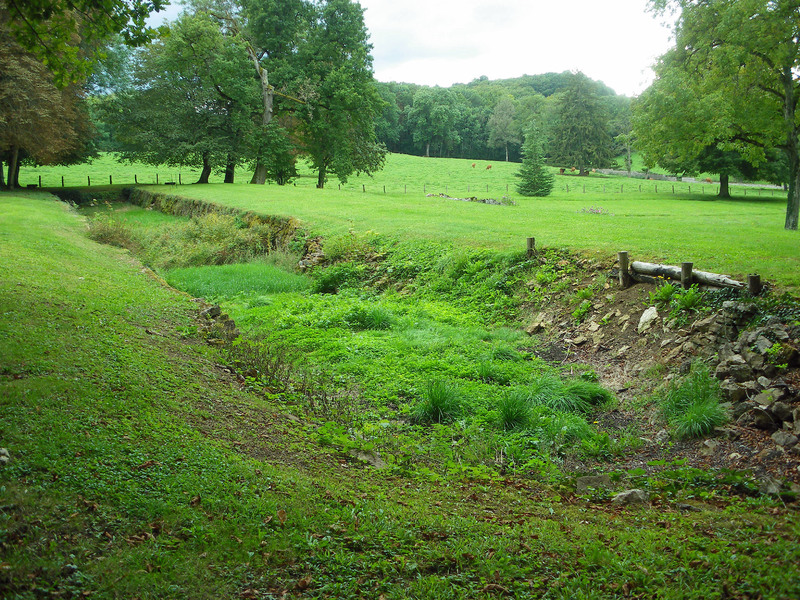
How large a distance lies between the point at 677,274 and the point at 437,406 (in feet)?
16.8

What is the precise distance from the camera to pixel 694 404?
7.05 metres

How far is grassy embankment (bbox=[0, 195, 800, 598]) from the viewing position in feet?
11.1

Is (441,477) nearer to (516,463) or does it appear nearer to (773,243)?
(516,463)

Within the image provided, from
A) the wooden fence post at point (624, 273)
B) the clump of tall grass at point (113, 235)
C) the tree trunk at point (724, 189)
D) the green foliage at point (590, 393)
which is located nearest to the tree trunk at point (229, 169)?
the clump of tall grass at point (113, 235)

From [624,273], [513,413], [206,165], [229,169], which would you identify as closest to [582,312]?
[624,273]

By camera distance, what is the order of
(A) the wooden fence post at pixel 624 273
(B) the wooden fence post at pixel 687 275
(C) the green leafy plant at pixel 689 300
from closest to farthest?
(C) the green leafy plant at pixel 689 300
(B) the wooden fence post at pixel 687 275
(A) the wooden fence post at pixel 624 273

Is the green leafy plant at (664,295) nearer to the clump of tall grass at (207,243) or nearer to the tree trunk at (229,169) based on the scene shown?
the clump of tall grass at (207,243)

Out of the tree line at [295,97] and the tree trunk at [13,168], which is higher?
the tree line at [295,97]

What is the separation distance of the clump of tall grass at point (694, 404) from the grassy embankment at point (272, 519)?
1189mm

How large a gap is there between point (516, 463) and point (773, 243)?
1075cm

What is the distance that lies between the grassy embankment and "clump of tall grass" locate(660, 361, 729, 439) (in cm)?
119

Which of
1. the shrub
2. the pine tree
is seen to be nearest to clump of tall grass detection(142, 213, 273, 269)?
the shrub

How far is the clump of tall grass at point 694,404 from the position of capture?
6676 mm

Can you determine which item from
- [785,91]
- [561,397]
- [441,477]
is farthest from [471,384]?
[785,91]
